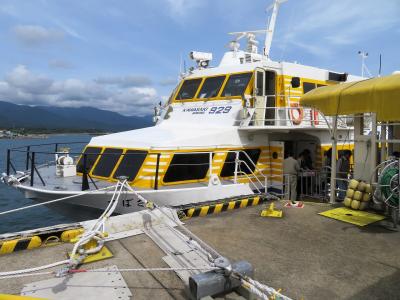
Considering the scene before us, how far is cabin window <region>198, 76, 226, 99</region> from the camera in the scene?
1018cm

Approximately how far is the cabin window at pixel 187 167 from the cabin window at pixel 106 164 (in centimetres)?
140

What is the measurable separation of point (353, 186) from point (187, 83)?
6131mm

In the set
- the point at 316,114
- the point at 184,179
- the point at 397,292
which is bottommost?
the point at 397,292

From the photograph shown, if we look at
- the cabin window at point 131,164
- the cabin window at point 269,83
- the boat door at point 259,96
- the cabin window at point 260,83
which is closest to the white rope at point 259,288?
the cabin window at point 131,164

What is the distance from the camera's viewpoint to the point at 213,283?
342 centimetres

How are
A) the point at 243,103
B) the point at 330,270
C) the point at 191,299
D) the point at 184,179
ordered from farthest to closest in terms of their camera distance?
1. the point at 243,103
2. the point at 184,179
3. the point at 330,270
4. the point at 191,299

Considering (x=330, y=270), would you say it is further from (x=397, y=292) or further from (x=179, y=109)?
(x=179, y=109)

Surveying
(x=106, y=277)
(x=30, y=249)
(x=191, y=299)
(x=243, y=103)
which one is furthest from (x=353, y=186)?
(x=30, y=249)

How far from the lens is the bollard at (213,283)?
3.34 m

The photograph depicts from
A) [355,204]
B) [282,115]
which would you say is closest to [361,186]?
[355,204]

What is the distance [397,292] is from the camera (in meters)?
3.58

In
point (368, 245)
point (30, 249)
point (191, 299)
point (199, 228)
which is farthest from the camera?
point (199, 228)

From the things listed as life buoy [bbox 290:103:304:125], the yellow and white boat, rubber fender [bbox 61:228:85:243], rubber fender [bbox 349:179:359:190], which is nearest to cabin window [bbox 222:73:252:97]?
the yellow and white boat

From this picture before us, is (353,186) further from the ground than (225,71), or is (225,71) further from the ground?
(225,71)
